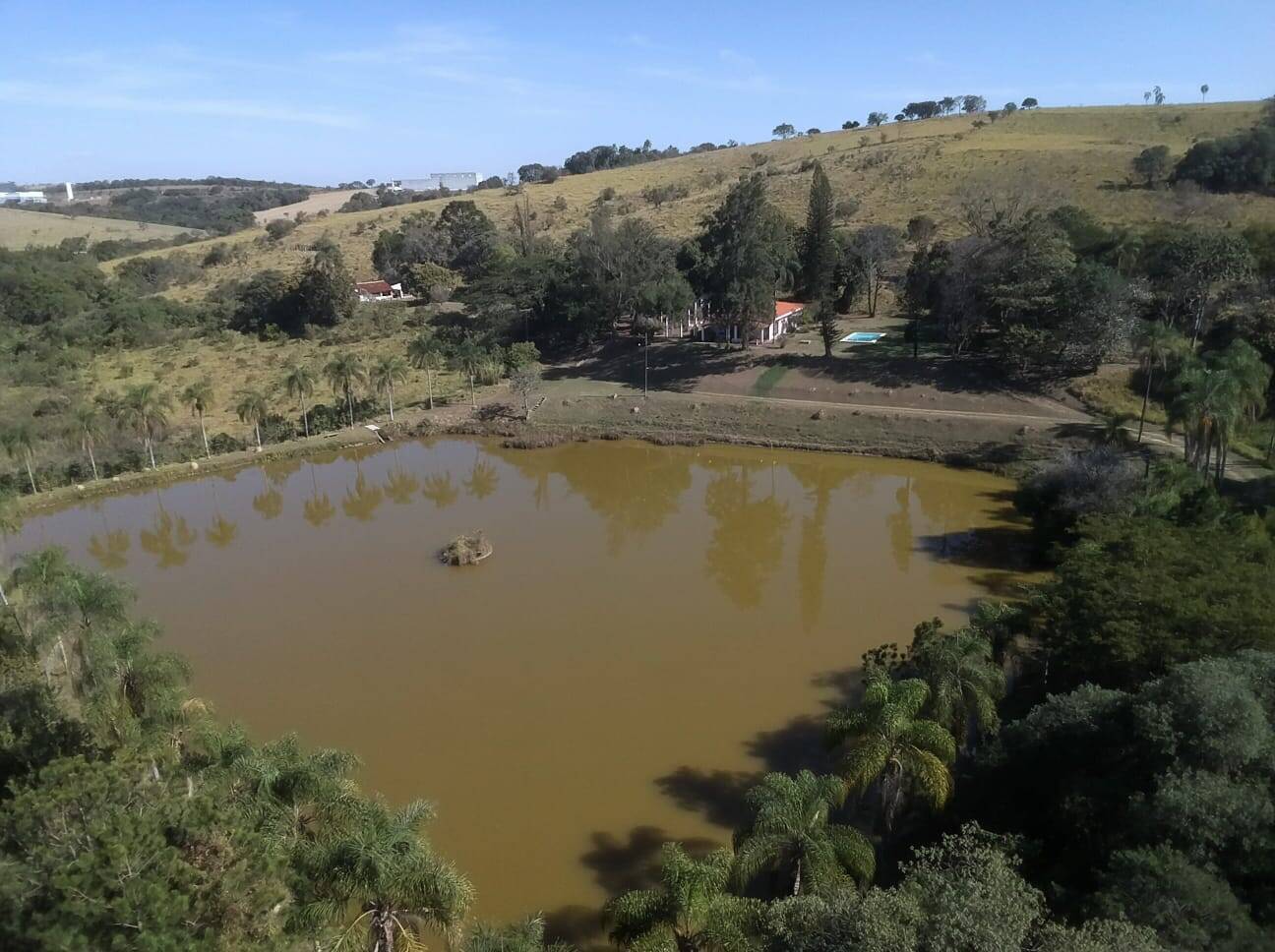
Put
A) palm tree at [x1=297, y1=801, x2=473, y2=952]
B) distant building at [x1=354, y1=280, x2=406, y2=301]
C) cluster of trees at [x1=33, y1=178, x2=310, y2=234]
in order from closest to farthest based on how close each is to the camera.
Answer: palm tree at [x1=297, y1=801, x2=473, y2=952] < distant building at [x1=354, y1=280, x2=406, y2=301] < cluster of trees at [x1=33, y1=178, x2=310, y2=234]

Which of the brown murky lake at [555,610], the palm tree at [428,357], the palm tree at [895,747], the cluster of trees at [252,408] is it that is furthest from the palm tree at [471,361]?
the palm tree at [895,747]

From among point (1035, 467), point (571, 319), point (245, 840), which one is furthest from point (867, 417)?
point (245, 840)

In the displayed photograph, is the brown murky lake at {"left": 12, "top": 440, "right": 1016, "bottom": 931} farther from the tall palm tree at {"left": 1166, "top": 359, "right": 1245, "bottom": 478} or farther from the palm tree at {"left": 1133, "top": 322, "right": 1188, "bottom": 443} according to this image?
the palm tree at {"left": 1133, "top": 322, "right": 1188, "bottom": 443}

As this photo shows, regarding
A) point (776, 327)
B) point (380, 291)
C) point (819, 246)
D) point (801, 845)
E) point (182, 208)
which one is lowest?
point (801, 845)

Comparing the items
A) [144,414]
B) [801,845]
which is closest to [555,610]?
[801,845]

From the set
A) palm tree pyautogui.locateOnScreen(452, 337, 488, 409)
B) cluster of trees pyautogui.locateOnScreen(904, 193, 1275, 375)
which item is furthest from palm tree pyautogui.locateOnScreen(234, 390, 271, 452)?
cluster of trees pyautogui.locateOnScreen(904, 193, 1275, 375)

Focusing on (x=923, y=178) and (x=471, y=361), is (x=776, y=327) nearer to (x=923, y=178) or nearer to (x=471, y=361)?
(x=471, y=361)

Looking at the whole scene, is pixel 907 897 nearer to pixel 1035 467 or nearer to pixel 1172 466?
pixel 1172 466
